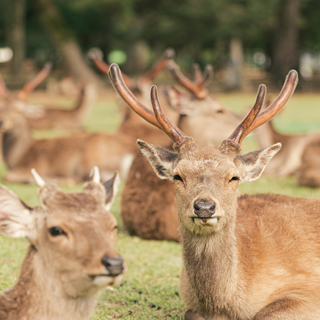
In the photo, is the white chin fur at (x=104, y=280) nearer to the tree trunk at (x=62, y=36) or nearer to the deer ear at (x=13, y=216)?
the deer ear at (x=13, y=216)

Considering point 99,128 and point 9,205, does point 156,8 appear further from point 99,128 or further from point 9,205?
point 9,205

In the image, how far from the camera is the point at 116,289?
5523 millimetres

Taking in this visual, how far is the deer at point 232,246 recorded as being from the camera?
422 centimetres

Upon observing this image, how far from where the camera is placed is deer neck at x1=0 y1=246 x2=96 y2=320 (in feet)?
11.3

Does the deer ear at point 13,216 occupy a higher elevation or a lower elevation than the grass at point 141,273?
higher

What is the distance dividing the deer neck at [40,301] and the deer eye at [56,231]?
0.24 meters

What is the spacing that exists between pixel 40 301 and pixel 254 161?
2.00 meters

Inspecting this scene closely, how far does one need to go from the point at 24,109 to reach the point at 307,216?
8.64 meters

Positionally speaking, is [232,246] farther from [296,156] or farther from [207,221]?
[296,156]

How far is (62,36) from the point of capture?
32.7 m

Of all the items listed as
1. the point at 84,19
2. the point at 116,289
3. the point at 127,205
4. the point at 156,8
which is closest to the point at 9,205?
the point at 116,289

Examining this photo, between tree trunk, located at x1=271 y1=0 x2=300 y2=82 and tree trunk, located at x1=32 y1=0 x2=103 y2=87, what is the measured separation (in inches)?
438

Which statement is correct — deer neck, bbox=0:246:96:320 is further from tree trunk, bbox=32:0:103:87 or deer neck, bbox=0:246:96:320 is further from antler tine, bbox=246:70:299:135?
tree trunk, bbox=32:0:103:87

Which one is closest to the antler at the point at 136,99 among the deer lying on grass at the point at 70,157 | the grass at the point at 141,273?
the grass at the point at 141,273
